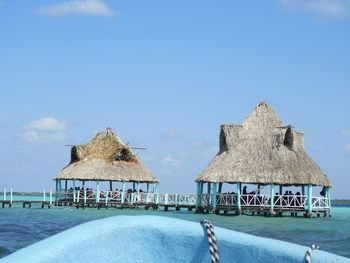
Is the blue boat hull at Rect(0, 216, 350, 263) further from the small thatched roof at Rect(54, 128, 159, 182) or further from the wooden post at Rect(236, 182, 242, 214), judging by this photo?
the small thatched roof at Rect(54, 128, 159, 182)

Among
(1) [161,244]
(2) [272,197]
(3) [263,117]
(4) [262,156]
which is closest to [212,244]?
(1) [161,244]

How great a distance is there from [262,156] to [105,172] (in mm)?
11829

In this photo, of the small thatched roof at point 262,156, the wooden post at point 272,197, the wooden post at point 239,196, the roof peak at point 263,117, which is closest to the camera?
the wooden post at point 272,197

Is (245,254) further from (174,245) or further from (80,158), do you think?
(80,158)

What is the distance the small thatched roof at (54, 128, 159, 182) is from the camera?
1697 inches

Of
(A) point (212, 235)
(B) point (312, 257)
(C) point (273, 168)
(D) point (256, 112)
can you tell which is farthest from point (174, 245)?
(D) point (256, 112)

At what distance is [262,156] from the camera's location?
35.2 m

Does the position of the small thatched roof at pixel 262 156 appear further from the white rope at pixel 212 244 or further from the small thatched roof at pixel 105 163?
the white rope at pixel 212 244

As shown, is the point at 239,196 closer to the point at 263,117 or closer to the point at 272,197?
the point at 272,197

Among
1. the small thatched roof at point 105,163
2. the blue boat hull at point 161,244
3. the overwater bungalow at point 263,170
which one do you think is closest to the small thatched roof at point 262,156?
the overwater bungalow at point 263,170

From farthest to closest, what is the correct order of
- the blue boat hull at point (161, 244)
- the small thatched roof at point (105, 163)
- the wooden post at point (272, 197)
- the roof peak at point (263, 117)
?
the small thatched roof at point (105, 163)
the roof peak at point (263, 117)
the wooden post at point (272, 197)
the blue boat hull at point (161, 244)

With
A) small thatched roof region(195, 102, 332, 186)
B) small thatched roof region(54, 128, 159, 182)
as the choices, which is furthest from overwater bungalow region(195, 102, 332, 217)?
small thatched roof region(54, 128, 159, 182)

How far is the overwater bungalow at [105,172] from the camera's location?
42.8 metres

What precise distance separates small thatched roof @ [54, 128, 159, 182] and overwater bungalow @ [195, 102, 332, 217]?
7698 millimetres
